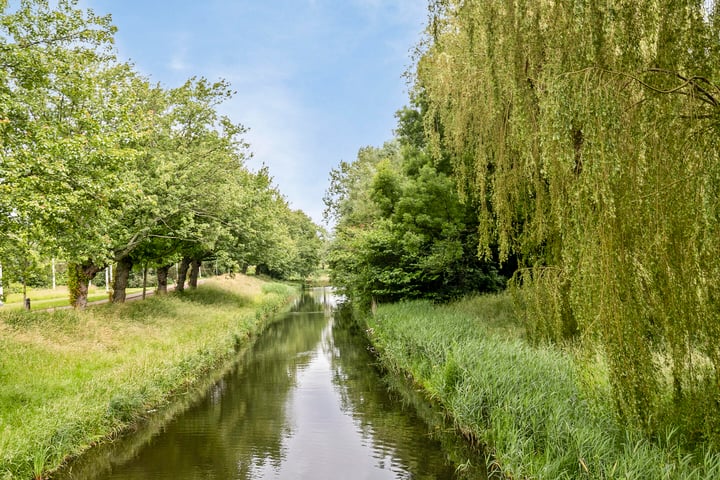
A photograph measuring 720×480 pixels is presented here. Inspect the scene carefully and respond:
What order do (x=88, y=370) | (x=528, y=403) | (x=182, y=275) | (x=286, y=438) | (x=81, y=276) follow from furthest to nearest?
(x=182, y=275)
(x=81, y=276)
(x=88, y=370)
(x=286, y=438)
(x=528, y=403)

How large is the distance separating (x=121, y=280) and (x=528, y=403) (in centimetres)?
2045

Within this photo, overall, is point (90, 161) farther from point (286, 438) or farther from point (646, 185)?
point (646, 185)

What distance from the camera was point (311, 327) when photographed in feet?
101

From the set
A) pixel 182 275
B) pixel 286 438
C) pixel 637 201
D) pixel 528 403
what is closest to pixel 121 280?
pixel 182 275

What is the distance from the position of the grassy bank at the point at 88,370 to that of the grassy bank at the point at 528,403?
729 cm

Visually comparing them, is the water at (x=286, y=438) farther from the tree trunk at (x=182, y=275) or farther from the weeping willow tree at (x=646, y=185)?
the tree trunk at (x=182, y=275)

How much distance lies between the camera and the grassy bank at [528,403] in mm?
6027

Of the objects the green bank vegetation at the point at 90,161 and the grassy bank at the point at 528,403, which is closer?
the grassy bank at the point at 528,403

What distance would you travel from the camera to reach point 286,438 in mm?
11195

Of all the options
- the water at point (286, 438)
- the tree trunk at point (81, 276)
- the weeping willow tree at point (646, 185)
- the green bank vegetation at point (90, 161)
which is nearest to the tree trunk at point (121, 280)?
the green bank vegetation at point (90, 161)

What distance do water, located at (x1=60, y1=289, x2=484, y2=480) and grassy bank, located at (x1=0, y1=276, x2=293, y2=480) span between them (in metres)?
0.74

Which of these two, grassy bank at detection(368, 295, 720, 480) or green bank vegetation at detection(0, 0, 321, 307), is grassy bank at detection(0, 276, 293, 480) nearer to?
green bank vegetation at detection(0, 0, 321, 307)

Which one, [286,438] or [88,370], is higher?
[88,370]

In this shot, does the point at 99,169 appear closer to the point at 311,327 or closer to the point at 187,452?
the point at 187,452
